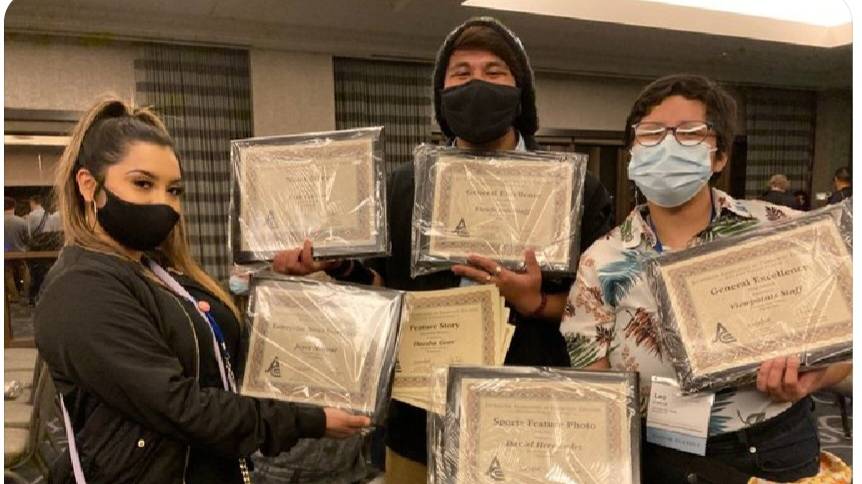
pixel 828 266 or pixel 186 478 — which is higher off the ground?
pixel 828 266

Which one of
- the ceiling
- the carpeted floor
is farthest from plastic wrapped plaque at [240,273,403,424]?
the ceiling

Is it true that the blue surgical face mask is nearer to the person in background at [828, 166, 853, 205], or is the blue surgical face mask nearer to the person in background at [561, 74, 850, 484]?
the person in background at [561, 74, 850, 484]

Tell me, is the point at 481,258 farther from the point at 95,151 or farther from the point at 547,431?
the point at 95,151

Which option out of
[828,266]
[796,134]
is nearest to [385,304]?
[828,266]

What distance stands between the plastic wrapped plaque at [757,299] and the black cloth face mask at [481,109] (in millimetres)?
384

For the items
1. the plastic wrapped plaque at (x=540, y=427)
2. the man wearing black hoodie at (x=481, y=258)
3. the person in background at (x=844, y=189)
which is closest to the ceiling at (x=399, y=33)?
the person in background at (x=844, y=189)

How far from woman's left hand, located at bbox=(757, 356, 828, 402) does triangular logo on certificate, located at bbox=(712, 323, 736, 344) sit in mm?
54

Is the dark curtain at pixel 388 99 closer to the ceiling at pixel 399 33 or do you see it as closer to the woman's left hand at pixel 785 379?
the ceiling at pixel 399 33

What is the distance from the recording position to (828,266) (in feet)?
3.07

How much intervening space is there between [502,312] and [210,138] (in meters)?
3.95

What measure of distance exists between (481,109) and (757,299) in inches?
21.9

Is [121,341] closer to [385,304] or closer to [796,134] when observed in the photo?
[385,304]

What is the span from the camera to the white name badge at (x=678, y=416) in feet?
3.22

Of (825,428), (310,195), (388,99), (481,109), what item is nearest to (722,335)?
(481,109)
